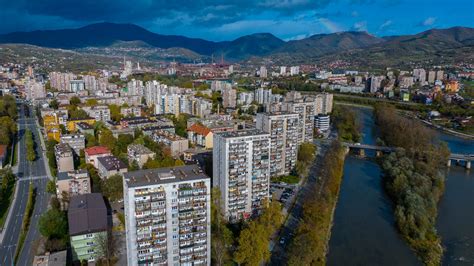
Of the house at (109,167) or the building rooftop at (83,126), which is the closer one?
the house at (109,167)

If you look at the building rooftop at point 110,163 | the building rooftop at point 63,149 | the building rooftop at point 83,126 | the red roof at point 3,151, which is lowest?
the red roof at point 3,151

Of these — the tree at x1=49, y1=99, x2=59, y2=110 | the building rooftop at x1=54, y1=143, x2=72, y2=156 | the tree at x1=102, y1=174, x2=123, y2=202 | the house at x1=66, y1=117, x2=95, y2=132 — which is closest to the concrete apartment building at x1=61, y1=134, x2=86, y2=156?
the building rooftop at x1=54, y1=143, x2=72, y2=156

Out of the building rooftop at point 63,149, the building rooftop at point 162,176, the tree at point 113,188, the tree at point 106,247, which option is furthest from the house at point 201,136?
the building rooftop at point 162,176

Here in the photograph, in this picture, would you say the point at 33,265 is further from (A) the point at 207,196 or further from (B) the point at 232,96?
(B) the point at 232,96

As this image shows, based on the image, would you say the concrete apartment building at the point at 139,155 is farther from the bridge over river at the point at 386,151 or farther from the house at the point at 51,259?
the bridge over river at the point at 386,151

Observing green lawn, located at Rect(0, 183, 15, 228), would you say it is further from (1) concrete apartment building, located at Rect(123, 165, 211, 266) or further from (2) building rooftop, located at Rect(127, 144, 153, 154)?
(1) concrete apartment building, located at Rect(123, 165, 211, 266)

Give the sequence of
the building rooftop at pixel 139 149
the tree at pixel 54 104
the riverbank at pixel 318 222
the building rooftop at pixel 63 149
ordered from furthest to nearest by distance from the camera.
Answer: the tree at pixel 54 104
the building rooftop at pixel 139 149
the building rooftop at pixel 63 149
the riverbank at pixel 318 222
